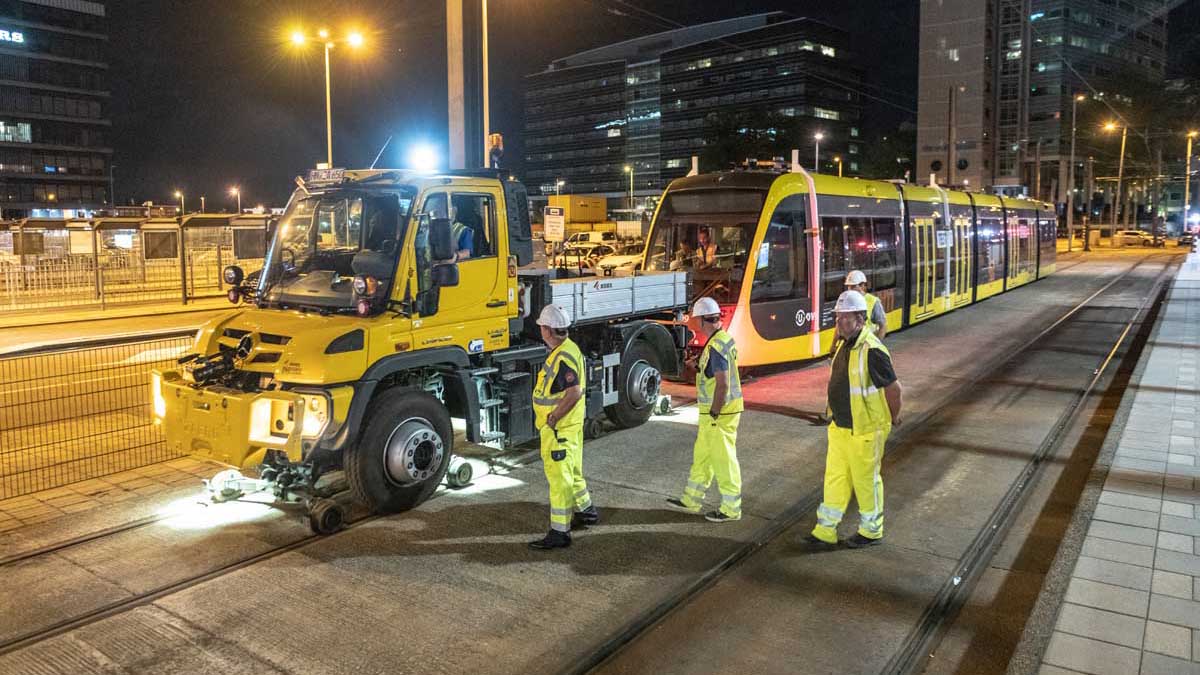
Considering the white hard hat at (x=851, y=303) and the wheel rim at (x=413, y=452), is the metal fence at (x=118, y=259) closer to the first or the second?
the wheel rim at (x=413, y=452)

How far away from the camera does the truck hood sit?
640cm

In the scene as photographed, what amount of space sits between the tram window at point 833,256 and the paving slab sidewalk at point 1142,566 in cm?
502

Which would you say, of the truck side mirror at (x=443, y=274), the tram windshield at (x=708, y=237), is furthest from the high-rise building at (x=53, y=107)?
the truck side mirror at (x=443, y=274)

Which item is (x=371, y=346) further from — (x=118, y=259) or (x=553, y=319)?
(x=118, y=259)

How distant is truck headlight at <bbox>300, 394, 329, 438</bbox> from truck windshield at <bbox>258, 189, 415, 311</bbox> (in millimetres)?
935

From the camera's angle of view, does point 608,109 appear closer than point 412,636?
No

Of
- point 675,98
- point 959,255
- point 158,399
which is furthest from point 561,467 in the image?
point 675,98

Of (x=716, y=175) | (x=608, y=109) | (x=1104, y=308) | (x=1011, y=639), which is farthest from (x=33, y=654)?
(x=608, y=109)

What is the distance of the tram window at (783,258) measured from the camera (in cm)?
1268

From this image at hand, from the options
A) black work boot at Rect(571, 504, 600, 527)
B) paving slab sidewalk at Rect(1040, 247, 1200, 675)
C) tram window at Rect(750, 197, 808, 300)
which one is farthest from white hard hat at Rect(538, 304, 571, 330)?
tram window at Rect(750, 197, 808, 300)

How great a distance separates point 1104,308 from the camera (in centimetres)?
2408

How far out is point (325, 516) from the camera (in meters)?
6.56

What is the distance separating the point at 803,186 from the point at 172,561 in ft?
34.4

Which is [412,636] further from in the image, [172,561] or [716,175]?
[716,175]
